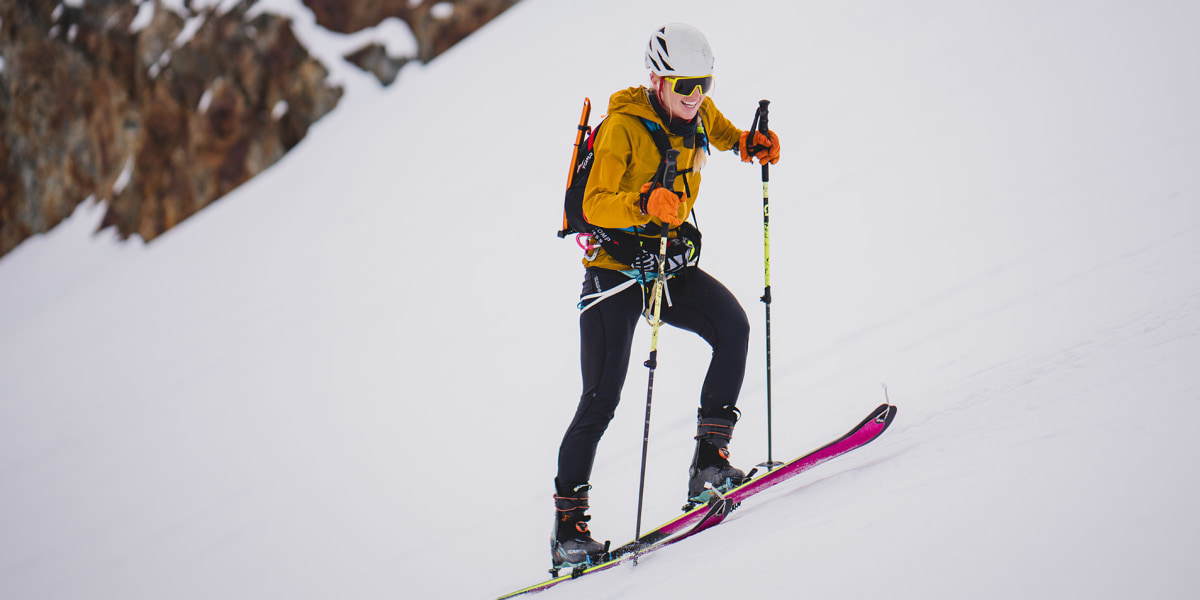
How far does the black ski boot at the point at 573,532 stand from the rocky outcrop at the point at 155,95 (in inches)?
781

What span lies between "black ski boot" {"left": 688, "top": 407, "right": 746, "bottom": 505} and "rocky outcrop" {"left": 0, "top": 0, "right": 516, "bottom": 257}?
19820 millimetres

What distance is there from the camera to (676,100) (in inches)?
123

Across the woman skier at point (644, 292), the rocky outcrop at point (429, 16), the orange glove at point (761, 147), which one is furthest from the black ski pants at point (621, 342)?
the rocky outcrop at point (429, 16)

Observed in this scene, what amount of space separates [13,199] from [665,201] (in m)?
38.8

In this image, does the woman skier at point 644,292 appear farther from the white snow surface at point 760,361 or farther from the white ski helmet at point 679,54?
the white snow surface at point 760,361

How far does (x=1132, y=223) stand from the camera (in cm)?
526

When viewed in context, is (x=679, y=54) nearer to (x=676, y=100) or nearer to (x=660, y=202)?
(x=676, y=100)

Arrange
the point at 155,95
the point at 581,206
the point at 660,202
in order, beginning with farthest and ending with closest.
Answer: the point at 155,95
the point at 581,206
the point at 660,202

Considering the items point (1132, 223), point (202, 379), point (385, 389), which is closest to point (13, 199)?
point (202, 379)

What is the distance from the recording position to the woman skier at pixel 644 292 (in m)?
3.08

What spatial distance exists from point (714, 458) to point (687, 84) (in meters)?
1.78

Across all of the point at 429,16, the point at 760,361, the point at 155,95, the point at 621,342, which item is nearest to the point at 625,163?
the point at 621,342

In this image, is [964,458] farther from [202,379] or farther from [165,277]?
[165,277]

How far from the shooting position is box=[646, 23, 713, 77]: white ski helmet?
3.05 meters
